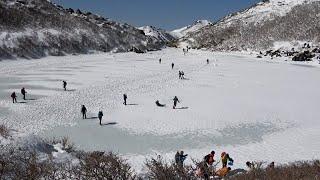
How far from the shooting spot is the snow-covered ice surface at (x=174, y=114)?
28469 millimetres

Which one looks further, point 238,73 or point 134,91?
point 238,73

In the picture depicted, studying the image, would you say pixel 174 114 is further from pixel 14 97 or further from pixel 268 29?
pixel 268 29

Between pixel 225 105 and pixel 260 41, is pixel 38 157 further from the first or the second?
pixel 260 41

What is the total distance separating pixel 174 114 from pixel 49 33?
72515mm

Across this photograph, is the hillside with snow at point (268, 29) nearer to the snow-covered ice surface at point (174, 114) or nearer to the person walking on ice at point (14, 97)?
the snow-covered ice surface at point (174, 114)

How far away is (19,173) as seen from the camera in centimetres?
1456

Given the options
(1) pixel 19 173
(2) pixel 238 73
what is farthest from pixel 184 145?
(2) pixel 238 73

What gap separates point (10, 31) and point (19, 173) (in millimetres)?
84412

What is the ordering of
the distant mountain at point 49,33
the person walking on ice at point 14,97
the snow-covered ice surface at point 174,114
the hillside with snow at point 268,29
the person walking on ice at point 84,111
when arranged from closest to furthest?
the snow-covered ice surface at point 174,114, the person walking on ice at point 84,111, the person walking on ice at point 14,97, the distant mountain at point 49,33, the hillside with snow at point 268,29

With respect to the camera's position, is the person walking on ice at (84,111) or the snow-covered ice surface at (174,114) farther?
the person walking on ice at (84,111)

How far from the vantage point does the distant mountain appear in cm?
9112

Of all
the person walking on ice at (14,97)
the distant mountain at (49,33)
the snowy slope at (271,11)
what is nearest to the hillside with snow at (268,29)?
the snowy slope at (271,11)

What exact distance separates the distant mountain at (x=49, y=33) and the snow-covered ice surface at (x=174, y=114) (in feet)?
104

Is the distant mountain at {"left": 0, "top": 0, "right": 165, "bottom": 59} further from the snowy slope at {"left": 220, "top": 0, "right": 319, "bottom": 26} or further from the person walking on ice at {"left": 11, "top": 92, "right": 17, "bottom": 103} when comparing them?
the snowy slope at {"left": 220, "top": 0, "right": 319, "bottom": 26}
